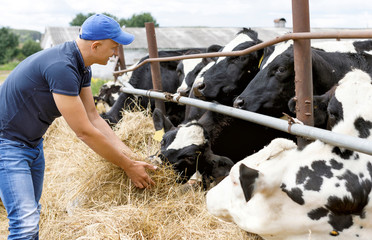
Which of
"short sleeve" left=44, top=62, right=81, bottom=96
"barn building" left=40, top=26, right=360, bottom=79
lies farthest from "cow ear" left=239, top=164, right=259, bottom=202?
"barn building" left=40, top=26, right=360, bottom=79

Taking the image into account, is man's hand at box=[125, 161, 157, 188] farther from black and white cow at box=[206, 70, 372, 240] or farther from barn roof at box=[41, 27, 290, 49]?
barn roof at box=[41, 27, 290, 49]

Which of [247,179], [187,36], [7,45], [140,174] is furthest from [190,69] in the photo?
[7,45]

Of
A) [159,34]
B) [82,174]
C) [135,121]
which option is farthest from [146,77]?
[159,34]

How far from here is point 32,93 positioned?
268cm

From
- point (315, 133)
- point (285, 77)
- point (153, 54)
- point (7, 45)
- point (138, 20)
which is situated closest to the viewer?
point (315, 133)

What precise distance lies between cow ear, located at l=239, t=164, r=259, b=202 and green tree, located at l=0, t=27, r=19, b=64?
52.8m

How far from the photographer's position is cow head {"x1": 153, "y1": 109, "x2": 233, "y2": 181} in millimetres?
3598

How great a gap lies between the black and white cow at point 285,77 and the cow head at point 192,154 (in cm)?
50

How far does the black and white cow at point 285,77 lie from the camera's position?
11.2 ft

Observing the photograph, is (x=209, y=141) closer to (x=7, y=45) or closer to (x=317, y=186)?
(x=317, y=186)

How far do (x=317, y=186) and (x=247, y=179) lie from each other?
1.17ft

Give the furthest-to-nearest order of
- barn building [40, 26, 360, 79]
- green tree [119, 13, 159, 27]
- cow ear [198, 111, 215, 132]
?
green tree [119, 13, 159, 27], barn building [40, 26, 360, 79], cow ear [198, 111, 215, 132]

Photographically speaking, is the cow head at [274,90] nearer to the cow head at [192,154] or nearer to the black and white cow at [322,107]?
the cow head at [192,154]

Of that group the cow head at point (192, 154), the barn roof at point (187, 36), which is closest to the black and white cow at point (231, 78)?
the cow head at point (192, 154)
